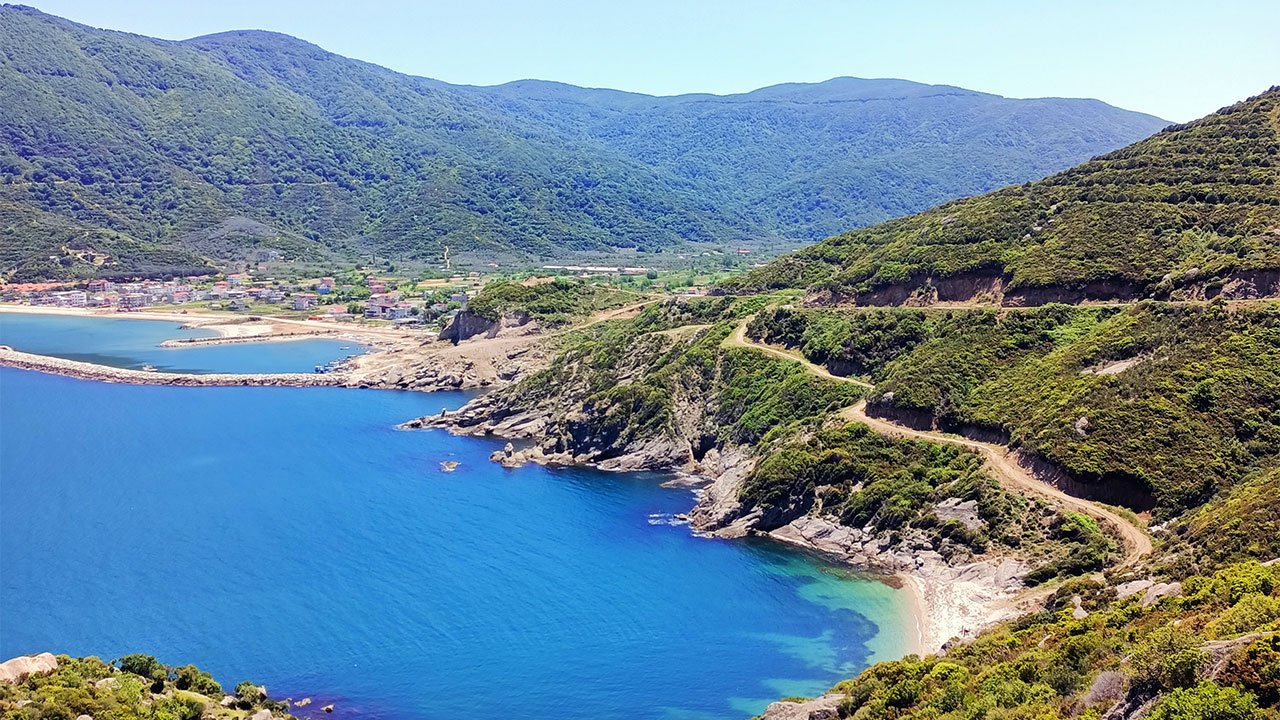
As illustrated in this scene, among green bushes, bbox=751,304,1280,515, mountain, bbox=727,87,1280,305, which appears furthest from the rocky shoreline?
mountain, bbox=727,87,1280,305

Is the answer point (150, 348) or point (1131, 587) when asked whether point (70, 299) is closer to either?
point (150, 348)

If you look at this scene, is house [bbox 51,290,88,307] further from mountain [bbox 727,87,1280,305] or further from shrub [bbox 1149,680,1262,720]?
shrub [bbox 1149,680,1262,720]

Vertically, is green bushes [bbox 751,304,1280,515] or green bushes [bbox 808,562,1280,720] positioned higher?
green bushes [bbox 751,304,1280,515]

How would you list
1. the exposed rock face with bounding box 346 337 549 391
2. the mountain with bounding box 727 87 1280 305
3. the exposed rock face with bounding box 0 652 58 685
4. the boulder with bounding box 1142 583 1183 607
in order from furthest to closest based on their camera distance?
the exposed rock face with bounding box 346 337 549 391
the mountain with bounding box 727 87 1280 305
the exposed rock face with bounding box 0 652 58 685
the boulder with bounding box 1142 583 1183 607

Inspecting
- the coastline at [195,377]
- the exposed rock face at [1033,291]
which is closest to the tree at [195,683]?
the exposed rock face at [1033,291]

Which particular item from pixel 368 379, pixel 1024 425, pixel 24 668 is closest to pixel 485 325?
pixel 368 379
